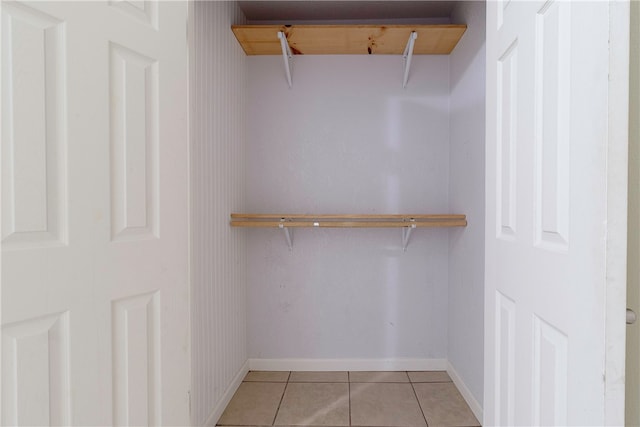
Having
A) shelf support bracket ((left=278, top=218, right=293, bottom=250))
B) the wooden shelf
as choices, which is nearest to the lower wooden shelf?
the wooden shelf

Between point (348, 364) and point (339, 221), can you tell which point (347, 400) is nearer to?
point (348, 364)

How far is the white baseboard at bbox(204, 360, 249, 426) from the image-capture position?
1819mm

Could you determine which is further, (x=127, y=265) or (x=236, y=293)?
(x=236, y=293)

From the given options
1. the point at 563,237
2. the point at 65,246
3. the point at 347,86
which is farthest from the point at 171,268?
the point at 347,86

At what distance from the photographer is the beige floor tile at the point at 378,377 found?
2295 mm

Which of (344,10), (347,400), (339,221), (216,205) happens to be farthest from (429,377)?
(344,10)

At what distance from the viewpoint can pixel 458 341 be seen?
224 cm

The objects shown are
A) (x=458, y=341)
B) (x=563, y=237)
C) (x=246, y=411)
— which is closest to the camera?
(x=563, y=237)

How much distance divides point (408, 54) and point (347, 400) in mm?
2100

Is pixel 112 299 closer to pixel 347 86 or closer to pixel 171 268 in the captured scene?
pixel 171 268

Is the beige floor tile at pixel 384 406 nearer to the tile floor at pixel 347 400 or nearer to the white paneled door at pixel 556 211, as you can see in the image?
the tile floor at pixel 347 400

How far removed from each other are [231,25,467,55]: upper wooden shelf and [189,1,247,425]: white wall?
0.15 metres

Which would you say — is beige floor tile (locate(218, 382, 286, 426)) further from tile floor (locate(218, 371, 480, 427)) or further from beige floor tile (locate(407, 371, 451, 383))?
beige floor tile (locate(407, 371, 451, 383))

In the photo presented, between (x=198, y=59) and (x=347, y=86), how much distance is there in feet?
3.56
